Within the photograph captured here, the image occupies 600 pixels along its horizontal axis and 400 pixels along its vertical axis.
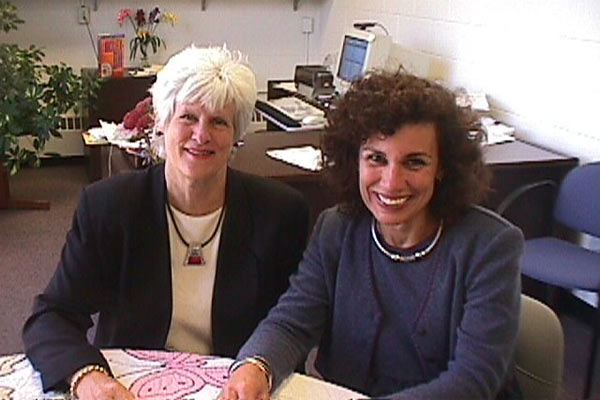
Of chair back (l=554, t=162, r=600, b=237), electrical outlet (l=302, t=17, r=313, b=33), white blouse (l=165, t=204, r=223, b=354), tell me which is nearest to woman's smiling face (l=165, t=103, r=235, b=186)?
white blouse (l=165, t=204, r=223, b=354)

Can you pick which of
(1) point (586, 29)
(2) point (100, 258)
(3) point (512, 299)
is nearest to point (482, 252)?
(3) point (512, 299)

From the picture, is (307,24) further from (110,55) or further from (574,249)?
(574,249)

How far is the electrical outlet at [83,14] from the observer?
5.37 metres

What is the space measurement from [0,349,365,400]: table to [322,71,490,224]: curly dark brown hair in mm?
413

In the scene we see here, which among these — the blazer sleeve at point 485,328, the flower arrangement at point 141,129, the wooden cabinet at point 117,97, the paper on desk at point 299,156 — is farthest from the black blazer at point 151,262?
the wooden cabinet at point 117,97

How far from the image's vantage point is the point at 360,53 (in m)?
4.27

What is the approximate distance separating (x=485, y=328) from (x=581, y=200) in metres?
1.83

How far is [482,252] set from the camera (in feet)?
4.94

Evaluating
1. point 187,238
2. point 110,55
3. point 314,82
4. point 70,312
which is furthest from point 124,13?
Answer: point 70,312

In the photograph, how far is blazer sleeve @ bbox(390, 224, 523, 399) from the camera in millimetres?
1439

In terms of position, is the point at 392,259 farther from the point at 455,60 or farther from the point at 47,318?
the point at 455,60

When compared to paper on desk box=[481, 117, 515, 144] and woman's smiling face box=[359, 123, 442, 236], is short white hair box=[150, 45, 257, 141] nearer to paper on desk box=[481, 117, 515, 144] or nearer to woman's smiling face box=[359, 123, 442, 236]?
woman's smiling face box=[359, 123, 442, 236]

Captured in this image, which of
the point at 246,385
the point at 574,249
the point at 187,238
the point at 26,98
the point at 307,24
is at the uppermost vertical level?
the point at 307,24

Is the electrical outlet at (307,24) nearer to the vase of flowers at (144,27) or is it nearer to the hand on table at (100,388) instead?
the vase of flowers at (144,27)
